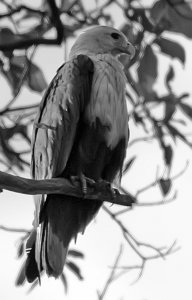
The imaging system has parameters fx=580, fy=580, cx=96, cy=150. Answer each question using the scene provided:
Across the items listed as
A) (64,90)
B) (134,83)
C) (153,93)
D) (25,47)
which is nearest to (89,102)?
(64,90)

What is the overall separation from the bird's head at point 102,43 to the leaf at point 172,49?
173 centimetres

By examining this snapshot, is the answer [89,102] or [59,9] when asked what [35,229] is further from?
[59,9]

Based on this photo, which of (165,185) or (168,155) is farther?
(165,185)

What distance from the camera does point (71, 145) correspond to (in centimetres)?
381

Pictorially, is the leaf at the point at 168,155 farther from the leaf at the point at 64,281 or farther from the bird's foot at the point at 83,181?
the leaf at the point at 64,281

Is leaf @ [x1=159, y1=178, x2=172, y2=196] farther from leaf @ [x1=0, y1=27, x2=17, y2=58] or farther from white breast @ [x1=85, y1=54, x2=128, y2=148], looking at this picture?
leaf @ [x1=0, y1=27, x2=17, y2=58]

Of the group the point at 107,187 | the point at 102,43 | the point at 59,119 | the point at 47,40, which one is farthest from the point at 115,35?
the point at 47,40

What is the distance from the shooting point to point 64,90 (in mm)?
3941

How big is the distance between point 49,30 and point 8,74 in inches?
14.1

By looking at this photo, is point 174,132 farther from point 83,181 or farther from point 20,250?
point 20,250

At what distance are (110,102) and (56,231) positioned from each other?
3.09 ft

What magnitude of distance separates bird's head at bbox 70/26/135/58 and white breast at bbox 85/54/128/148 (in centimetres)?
58

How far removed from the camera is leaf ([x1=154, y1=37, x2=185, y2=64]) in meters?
2.92

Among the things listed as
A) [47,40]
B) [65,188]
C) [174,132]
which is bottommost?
[65,188]
